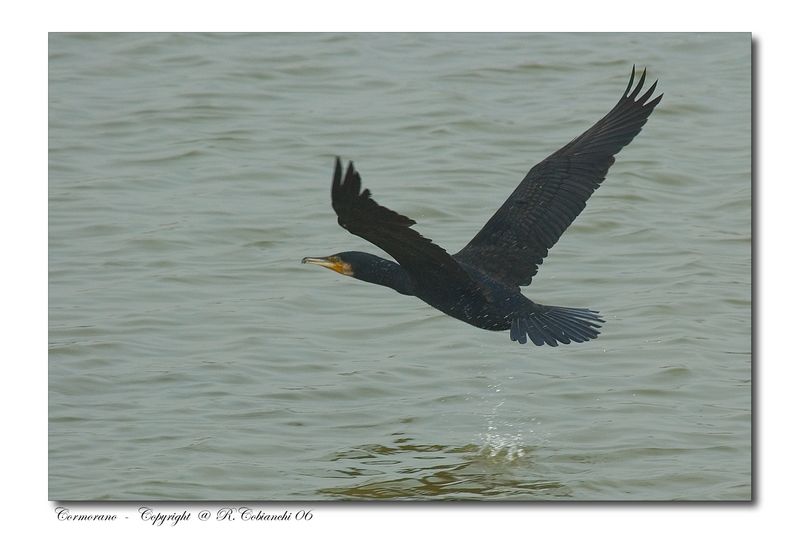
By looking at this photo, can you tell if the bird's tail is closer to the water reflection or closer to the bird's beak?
the water reflection

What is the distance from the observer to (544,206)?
20.0ft

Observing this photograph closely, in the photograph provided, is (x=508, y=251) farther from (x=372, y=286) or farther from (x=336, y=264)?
(x=372, y=286)

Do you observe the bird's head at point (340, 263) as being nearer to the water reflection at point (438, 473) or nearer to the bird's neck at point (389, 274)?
the bird's neck at point (389, 274)

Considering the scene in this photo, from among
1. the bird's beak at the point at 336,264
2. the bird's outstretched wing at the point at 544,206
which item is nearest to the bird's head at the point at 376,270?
the bird's beak at the point at 336,264

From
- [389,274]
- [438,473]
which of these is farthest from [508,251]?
[438,473]

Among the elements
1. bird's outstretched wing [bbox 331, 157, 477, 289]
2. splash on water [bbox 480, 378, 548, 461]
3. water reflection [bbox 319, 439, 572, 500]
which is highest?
bird's outstretched wing [bbox 331, 157, 477, 289]

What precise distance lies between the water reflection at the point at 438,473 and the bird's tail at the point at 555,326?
1.74 feet

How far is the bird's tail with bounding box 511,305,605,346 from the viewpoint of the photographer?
18.1 ft

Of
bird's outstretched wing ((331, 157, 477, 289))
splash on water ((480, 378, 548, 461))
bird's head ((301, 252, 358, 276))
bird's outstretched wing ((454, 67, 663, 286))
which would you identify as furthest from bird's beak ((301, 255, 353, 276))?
splash on water ((480, 378, 548, 461))

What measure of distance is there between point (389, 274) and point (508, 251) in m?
0.68

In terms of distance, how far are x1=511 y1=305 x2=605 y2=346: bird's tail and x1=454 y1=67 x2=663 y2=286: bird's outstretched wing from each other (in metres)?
0.31

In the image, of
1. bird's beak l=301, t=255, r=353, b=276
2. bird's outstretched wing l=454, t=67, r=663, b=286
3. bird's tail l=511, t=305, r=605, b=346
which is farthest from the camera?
bird's outstretched wing l=454, t=67, r=663, b=286

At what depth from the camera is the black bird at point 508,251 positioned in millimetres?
5012
